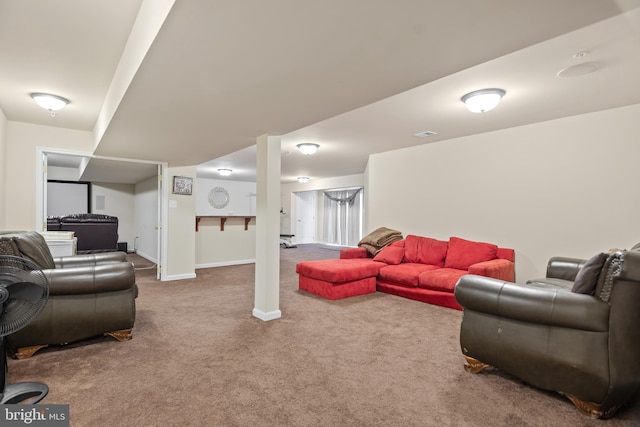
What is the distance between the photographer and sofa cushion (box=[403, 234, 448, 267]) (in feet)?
15.6

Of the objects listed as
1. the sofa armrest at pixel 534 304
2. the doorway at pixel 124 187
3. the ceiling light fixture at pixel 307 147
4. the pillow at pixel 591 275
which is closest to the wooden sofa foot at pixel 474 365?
the sofa armrest at pixel 534 304

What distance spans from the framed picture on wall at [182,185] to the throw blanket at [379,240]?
10.7 ft

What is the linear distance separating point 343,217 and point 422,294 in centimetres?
659

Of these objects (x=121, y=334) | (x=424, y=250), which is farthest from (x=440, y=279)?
(x=121, y=334)

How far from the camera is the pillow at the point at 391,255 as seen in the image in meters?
4.93

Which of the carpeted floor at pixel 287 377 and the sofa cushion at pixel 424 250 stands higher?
the sofa cushion at pixel 424 250

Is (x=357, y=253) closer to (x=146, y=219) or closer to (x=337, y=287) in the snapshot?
(x=337, y=287)

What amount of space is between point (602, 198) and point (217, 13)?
167 inches

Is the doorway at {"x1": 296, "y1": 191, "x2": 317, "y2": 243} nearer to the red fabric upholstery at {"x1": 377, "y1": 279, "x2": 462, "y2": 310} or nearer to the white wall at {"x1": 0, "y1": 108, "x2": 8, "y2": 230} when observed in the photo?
the red fabric upholstery at {"x1": 377, "y1": 279, "x2": 462, "y2": 310}

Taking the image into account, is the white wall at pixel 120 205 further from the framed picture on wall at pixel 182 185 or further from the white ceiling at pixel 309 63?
the white ceiling at pixel 309 63

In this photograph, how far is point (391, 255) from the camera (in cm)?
498

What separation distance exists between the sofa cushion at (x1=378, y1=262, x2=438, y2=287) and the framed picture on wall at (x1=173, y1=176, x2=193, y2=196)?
12.1ft

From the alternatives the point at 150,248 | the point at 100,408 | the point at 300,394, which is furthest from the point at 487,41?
the point at 150,248

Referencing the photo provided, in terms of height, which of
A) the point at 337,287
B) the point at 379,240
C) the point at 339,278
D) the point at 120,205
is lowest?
the point at 337,287
